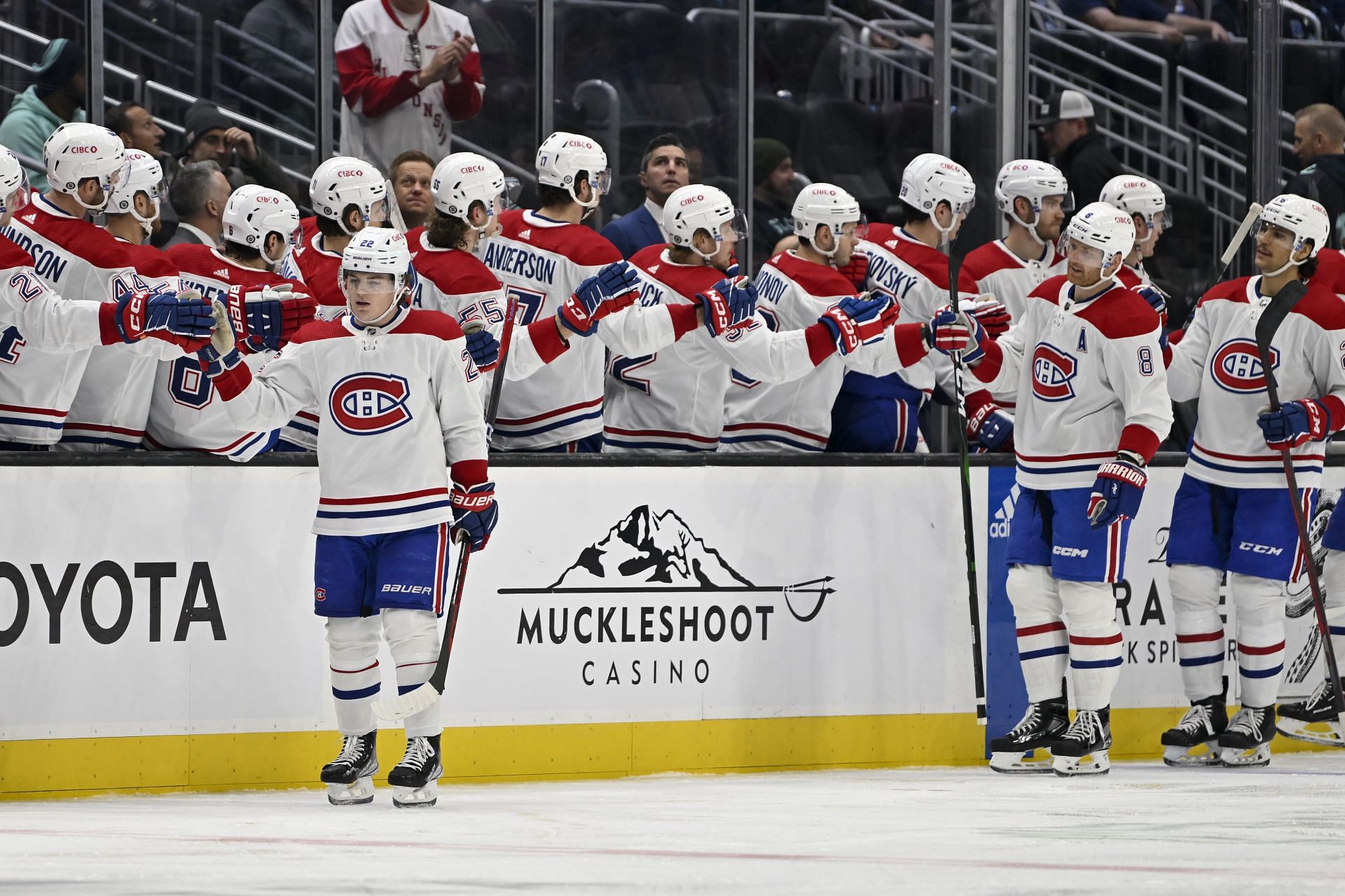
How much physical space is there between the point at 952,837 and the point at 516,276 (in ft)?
8.86

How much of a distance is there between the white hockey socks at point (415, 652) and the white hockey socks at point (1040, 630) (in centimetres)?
201

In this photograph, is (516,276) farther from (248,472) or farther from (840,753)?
(840,753)

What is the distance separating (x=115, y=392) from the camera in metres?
6.44

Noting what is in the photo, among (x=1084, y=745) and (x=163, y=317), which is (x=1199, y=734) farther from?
(x=163, y=317)

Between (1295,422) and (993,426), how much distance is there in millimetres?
987

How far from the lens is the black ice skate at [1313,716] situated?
A: 25.1ft

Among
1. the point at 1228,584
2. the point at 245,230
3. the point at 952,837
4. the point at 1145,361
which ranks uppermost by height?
the point at 245,230

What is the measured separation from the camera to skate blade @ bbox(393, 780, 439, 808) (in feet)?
19.0

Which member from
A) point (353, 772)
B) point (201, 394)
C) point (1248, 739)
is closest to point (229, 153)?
point (201, 394)

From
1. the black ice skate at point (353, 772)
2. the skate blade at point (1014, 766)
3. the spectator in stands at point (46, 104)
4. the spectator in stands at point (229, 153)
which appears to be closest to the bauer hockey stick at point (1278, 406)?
the skate blade at point (1014, 766)

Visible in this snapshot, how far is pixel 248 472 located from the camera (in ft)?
20.6

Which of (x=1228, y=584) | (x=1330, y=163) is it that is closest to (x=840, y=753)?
(x=1228, y=584)

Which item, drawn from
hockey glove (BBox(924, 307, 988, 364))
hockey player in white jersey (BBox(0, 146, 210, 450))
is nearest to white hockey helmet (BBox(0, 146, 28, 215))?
hockey player in white jersey (BBox(0, 146, 210, 450))

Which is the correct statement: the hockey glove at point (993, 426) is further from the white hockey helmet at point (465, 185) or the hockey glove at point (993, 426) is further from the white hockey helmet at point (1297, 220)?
the white hockey helmet at point (465, 185)
